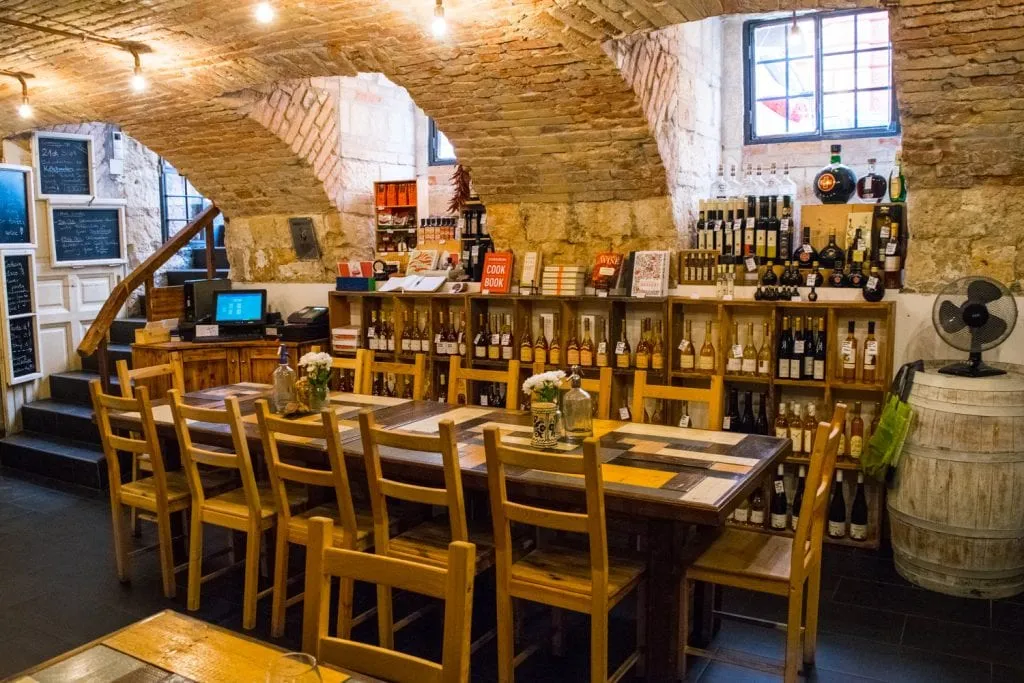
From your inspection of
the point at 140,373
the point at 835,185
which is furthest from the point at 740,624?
the point at 140,373

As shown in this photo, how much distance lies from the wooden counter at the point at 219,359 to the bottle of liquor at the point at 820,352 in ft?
11.3

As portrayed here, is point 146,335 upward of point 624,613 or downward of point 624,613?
upward

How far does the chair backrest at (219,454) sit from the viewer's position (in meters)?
3.54

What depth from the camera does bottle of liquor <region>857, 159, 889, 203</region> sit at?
16.1 ft

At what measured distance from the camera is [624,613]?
12.4 feet

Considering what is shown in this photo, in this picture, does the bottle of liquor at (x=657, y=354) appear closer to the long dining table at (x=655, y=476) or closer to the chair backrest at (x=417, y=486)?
the long dining table at (x=655, y=476)

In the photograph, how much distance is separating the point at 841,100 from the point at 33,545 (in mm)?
5781

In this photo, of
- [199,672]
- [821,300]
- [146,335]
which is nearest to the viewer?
[199,672]

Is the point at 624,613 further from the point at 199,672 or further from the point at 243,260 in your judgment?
the point at 243,260

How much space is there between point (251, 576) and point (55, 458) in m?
3.40

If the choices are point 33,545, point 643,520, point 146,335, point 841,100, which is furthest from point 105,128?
point 643,520

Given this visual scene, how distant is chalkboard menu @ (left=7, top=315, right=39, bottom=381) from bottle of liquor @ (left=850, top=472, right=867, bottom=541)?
6.36m

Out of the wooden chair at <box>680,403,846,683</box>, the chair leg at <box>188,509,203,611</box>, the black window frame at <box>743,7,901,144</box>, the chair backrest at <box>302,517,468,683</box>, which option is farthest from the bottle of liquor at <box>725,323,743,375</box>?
the chair backrest at <box>302,517,468,683</box>

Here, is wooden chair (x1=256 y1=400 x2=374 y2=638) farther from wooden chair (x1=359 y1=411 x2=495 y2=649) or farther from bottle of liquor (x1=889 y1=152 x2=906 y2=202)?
bottle of liquor (x1=889 y1=152 x2=906 y2=202)
